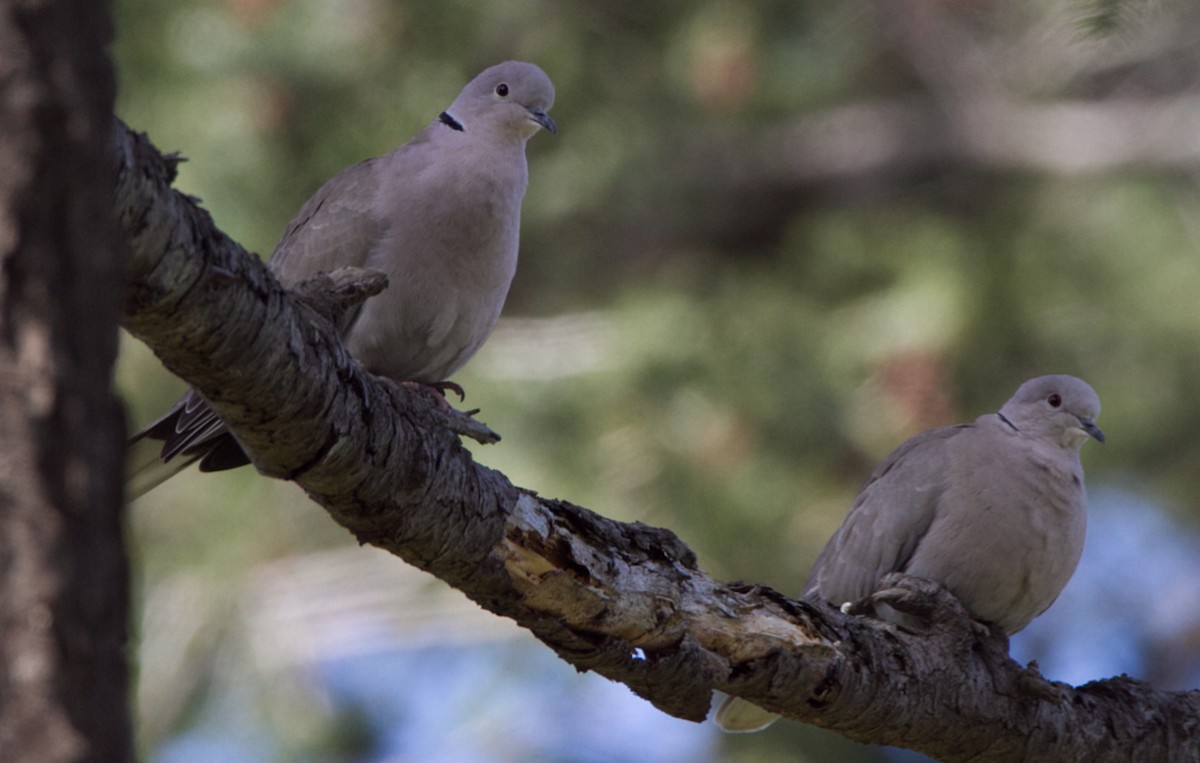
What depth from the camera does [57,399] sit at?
121 centimetres

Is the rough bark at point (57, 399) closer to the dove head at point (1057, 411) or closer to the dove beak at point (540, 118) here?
the dove beak at point (540, 118)

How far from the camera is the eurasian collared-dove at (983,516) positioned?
346 cm

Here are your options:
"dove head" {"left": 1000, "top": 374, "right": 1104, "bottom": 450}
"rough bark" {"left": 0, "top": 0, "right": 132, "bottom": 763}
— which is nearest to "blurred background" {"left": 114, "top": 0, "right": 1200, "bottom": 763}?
"dove head" {"left": 1000, "top": 374, "right": 1104, "bottom": 450}

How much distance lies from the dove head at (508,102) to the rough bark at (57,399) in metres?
2.29

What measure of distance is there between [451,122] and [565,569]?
1368 mm

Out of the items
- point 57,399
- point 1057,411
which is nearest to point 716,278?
point 1057,411

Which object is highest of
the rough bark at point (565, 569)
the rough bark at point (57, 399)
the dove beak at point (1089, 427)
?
the dove beak at point (1089, 427)

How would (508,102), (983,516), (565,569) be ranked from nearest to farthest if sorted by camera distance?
(565,569)
(983,516)
(508,102)

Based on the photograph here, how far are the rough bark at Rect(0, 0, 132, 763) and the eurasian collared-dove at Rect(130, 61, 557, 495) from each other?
185 centimetres

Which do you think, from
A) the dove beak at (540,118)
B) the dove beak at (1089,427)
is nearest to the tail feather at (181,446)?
the dove beak at (540,118)

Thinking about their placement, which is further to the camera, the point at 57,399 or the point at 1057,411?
the point at 1057,411

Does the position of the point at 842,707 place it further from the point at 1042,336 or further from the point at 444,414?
the point at 1042,336

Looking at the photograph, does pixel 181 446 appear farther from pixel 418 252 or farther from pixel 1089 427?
pixel 1089 427

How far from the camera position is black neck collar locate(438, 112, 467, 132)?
3.51m
